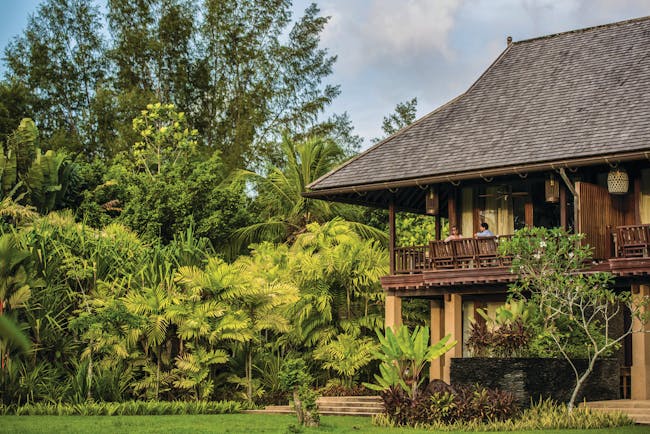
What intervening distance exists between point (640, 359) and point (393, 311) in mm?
5335

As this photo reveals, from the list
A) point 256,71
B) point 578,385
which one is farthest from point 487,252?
point 256,71

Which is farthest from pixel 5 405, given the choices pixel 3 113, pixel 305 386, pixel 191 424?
pixel 3 113

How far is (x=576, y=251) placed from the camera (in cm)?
1452

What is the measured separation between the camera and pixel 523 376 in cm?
1405

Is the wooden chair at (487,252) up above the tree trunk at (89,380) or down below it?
above

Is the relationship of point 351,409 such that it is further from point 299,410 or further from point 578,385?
point 578,385

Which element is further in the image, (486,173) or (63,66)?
(63,66)

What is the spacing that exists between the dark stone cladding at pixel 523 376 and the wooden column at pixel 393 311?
487 centimetres

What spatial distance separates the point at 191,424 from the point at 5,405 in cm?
429

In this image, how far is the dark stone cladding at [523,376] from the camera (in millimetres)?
14070

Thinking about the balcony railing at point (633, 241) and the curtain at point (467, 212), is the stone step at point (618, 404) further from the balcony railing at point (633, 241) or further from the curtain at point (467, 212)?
the curtain at point (467, 212)

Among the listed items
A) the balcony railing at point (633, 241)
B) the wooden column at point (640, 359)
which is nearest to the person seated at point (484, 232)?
the balcony railing at point (633, 241)

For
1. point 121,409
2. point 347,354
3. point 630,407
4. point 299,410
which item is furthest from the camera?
point 347,354

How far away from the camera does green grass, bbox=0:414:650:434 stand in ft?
39.7
